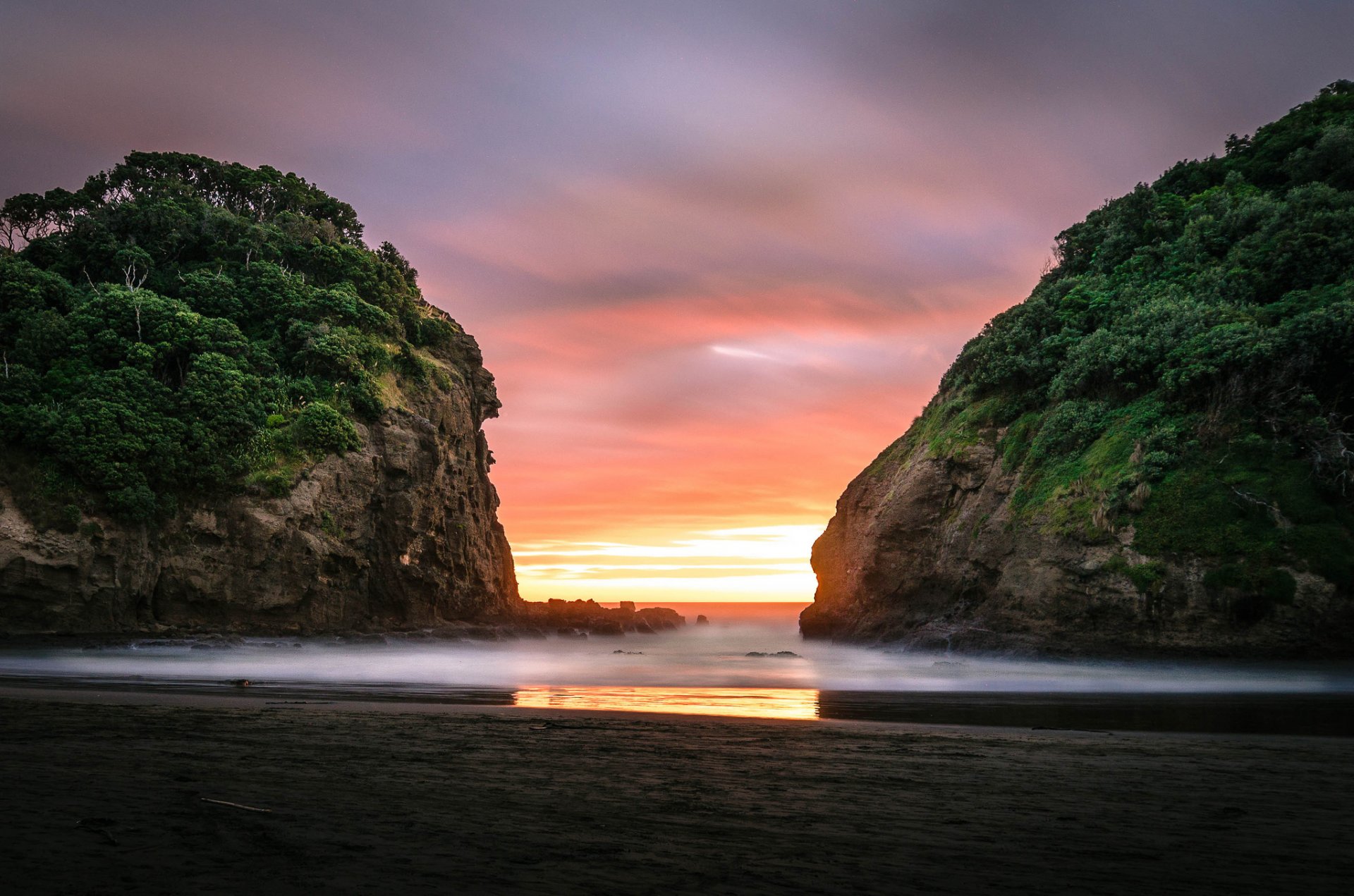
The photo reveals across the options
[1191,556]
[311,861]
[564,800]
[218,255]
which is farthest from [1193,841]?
[218,255]

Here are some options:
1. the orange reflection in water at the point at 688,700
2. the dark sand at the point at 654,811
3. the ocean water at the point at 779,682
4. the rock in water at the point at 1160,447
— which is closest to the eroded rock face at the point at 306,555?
the ocean water at the point at 779,682

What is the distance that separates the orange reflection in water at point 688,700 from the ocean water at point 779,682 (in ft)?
0.23

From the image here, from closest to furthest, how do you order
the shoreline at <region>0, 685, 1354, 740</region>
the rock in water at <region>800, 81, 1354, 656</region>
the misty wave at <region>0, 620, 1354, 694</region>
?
the shoreline at <region>0, 685, 1354, 740</region> < the misty wave at <region>0, 620, 1354, 694</region> < the rock in water at <region>800, 81, 1354, 656</region>

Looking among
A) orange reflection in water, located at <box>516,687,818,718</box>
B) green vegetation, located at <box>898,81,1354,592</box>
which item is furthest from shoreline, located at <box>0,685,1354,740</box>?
green vegetation, located at <box>898,81,1354,592</box>

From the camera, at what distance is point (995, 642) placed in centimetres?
3036

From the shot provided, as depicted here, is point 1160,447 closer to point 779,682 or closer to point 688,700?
point 779,682

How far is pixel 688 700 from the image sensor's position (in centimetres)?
1912

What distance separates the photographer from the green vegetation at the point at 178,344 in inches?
1363

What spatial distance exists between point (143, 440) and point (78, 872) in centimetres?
3566

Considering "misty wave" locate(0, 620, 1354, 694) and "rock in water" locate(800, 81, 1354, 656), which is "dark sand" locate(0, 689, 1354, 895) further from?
"rock in water" locate(800, 81, 1354, 656)

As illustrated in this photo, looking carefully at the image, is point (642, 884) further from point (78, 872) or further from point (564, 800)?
point (78, 872)

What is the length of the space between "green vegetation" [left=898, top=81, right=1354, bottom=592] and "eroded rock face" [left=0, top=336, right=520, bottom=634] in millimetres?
27833

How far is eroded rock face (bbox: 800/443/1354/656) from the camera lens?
2544 centimetres

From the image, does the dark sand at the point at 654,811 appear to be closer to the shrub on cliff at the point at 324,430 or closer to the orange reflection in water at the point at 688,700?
the orange reflection in water at the point at 688,700
